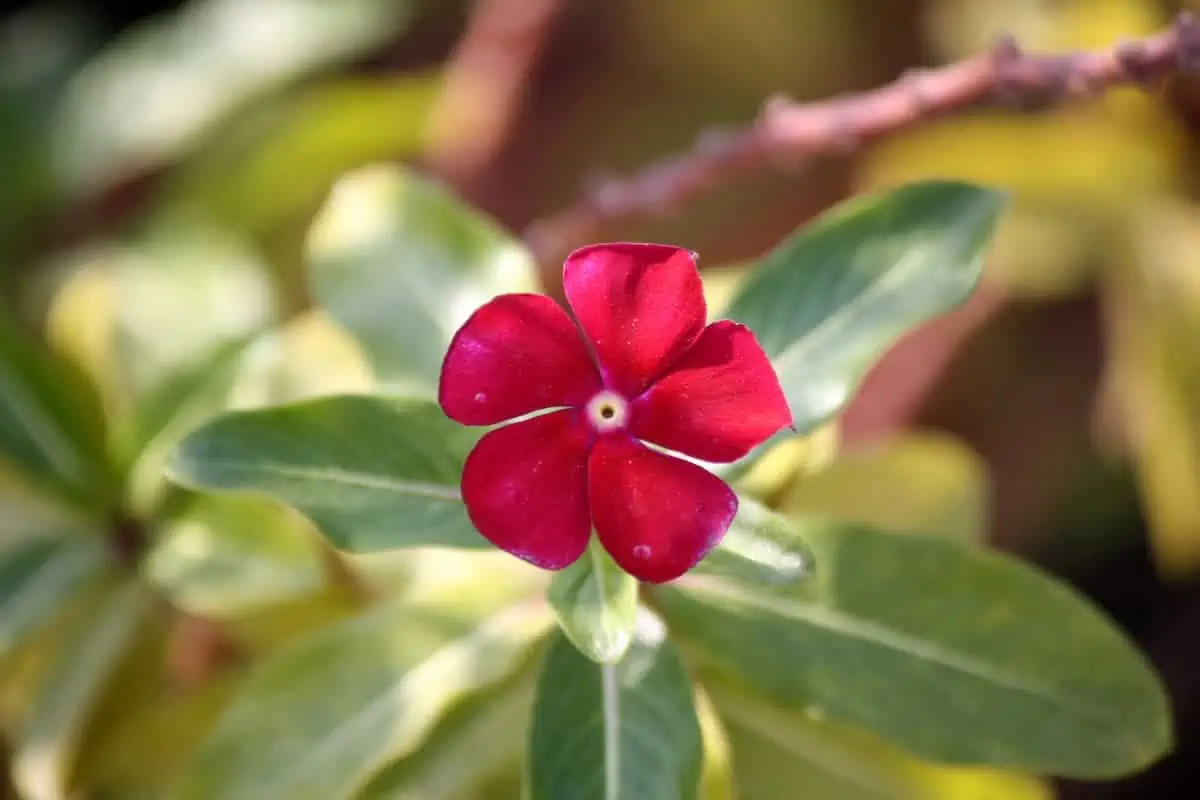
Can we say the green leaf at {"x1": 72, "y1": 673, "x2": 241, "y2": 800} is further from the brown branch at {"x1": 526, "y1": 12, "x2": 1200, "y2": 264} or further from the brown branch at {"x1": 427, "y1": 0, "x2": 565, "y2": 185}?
the brown branch at {"x1": 427, "y1": 0, "x2": 565, "y2": 185}

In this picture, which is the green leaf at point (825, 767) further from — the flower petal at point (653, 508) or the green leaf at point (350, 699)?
the flower petal at point (653, 508)

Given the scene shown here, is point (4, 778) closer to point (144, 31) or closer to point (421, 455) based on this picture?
point (421, 455)

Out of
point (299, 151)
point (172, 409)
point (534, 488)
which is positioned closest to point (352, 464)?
point (534, 488)

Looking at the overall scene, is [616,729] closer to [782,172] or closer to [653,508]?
[653,508]

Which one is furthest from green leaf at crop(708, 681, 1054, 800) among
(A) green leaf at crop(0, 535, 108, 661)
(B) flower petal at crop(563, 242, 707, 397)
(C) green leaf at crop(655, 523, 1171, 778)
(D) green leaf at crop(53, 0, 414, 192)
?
(D) green leaf at crop(53, 0, 414, 192)

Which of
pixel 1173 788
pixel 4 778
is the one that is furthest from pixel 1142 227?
pixel 4 778

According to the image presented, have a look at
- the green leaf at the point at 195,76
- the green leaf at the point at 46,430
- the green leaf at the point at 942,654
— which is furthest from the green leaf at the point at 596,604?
the green leaf at the point at 195,76
